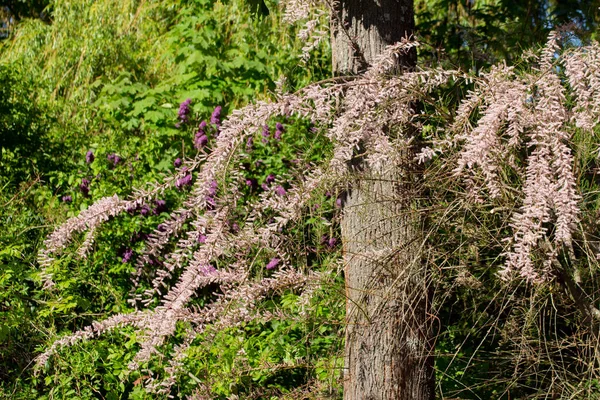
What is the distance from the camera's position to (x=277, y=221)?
3420 millimetres

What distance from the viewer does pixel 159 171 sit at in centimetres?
522

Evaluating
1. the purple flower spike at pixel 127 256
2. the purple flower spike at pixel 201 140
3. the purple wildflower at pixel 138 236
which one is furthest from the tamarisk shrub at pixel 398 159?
the purple flower spike at pixel 201 140

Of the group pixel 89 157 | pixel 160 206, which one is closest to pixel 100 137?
pixel 89 157

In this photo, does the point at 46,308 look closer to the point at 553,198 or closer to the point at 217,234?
the point at 217,234

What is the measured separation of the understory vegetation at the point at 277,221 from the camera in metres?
2.84

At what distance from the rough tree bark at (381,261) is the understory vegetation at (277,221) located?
0.08 m

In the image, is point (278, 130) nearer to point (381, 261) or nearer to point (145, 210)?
point (145, 210)

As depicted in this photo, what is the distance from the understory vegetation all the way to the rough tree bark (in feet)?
0.26

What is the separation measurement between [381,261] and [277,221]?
553 millimetres

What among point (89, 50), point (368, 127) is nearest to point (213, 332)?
point (368, 127)

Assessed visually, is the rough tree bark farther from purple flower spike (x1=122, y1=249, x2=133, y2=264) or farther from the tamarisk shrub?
purple flower spike (x1=122, y1=249, x2=133, y2=264)

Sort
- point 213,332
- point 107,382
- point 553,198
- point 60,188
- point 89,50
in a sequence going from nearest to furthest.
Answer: point 553,198
point 213,332
point 107,382
point 60,188
point 89,50

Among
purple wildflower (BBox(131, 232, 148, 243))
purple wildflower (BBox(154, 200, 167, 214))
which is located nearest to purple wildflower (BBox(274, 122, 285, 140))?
purple wildflower (BBox(154, 200, 167, 214))

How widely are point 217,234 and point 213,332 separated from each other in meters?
0.44
